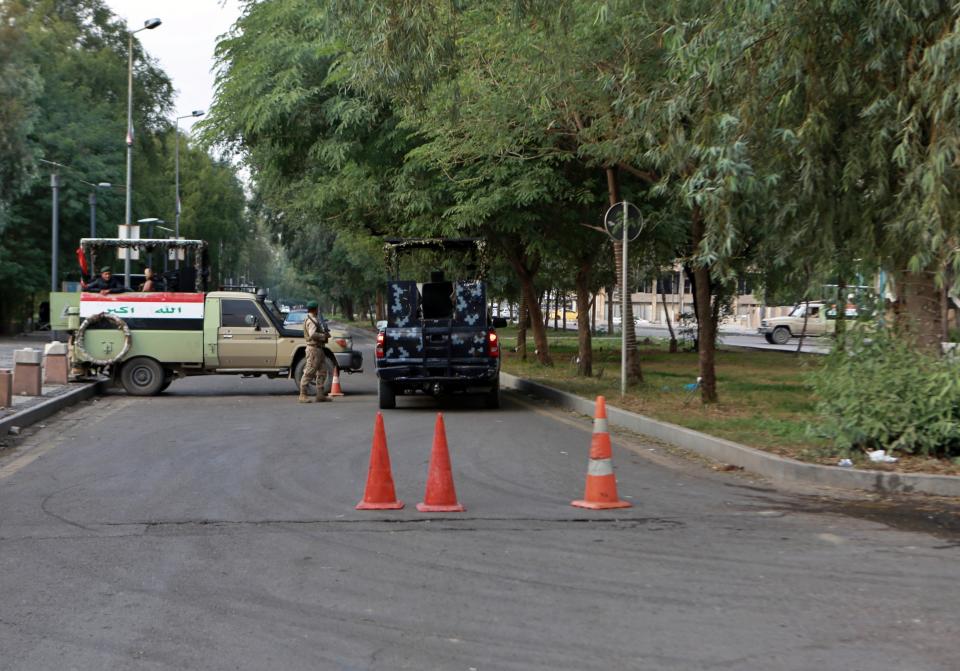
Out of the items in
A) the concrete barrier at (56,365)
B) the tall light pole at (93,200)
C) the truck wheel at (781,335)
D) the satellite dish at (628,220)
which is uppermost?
the tall light pole at (93,200)

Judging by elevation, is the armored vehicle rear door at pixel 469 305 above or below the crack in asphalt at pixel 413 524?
above

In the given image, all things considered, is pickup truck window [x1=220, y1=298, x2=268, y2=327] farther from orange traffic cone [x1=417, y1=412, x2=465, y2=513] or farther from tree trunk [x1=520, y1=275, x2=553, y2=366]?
orange traffic cone [x1=417, y1=412, x2=465, y2=513]

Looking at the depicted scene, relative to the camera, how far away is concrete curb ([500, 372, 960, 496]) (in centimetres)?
968

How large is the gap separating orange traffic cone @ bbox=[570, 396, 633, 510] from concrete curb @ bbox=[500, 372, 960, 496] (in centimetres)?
239

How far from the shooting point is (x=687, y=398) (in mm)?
17719

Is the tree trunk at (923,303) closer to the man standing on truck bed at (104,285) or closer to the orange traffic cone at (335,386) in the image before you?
the orange traffic cone at (335,386)

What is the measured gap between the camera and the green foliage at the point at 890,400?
1041 centimetres

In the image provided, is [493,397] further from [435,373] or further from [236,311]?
[236,311]

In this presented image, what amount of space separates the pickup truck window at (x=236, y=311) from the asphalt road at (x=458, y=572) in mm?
9392

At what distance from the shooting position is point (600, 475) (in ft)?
29.3

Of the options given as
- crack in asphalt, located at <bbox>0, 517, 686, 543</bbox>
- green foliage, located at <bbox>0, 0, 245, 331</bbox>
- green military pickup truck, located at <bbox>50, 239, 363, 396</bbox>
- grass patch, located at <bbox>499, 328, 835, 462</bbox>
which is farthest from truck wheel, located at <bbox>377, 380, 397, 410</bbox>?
green foliage, located at <bbox>0, 0, 245, 331</bbox>

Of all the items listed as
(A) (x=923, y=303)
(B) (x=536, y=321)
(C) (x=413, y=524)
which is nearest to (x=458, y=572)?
(C) (x=413, y=524)

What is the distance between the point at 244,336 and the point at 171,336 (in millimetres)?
1388

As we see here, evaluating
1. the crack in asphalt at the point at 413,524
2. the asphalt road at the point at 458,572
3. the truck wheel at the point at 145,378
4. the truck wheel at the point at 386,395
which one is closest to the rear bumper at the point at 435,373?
the truck wheel at the point at 386,395
